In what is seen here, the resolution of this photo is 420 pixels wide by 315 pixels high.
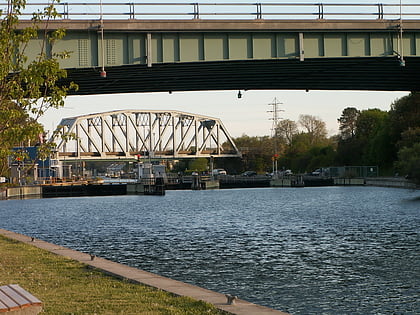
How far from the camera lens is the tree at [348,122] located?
551ft

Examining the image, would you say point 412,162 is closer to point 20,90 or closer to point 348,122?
point 20,90

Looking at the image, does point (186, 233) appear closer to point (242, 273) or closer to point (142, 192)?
point (242, 273)

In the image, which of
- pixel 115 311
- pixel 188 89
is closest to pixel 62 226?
pixel 188 89

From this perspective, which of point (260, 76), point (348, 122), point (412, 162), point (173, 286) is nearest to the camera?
point (173, 286)

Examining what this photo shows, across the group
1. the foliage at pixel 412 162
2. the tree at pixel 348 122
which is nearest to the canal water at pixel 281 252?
the foliage at pixel 412 162

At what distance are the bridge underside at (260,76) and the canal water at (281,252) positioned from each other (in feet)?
35.0

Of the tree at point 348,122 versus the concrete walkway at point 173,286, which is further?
the tree at point 348,122

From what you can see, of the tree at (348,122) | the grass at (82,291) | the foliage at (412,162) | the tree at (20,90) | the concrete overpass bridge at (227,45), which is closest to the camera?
the grass at (82,291)

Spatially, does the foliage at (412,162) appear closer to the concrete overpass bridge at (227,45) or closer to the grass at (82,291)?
the concrete overpass bridge at (227,45)

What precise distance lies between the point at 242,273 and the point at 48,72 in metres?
11.2

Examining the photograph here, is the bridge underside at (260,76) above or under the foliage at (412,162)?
above

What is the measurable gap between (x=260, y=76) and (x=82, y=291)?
1284 inches

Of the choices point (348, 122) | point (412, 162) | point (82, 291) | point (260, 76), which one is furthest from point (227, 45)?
point (348, 122)

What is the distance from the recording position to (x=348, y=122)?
168 m
